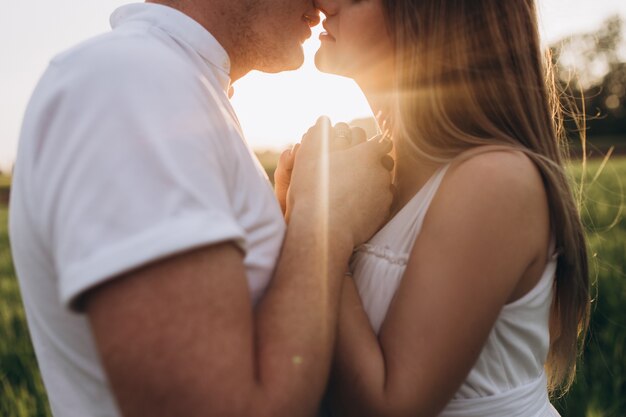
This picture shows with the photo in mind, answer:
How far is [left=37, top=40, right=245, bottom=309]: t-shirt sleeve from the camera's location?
101 centimetres

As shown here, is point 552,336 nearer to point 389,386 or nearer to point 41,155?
point 389,386

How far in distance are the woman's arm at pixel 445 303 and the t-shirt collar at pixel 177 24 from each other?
Result: 29.8 inches

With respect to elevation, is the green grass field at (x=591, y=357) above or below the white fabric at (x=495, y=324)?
below

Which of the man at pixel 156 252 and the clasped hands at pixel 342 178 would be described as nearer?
the man at pixel 156 252

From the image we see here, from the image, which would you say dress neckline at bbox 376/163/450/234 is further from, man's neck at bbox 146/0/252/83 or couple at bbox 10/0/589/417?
man's neck at bbox 146/0/252/83

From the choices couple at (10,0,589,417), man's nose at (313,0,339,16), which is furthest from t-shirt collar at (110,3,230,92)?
man's nose at (313,0,339,16)

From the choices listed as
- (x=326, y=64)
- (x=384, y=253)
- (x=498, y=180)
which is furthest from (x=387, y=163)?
(x=326, y=64)

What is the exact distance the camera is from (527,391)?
184cm

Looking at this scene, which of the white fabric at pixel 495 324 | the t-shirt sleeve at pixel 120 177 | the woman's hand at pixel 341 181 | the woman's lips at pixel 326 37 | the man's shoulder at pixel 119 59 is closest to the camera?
the t-shirt sleeve at pixel 120 177

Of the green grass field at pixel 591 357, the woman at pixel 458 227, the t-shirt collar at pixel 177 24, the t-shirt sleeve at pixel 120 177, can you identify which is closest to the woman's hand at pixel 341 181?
the woman at pixel 458 227

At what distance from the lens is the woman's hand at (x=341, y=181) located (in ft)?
5.23

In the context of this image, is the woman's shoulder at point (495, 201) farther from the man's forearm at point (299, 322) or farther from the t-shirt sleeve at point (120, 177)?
the t-shirt sleeve at point (120, 177)

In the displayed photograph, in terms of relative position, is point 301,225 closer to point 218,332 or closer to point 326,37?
point 218,332

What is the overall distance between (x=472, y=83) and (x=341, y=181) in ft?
1.64
